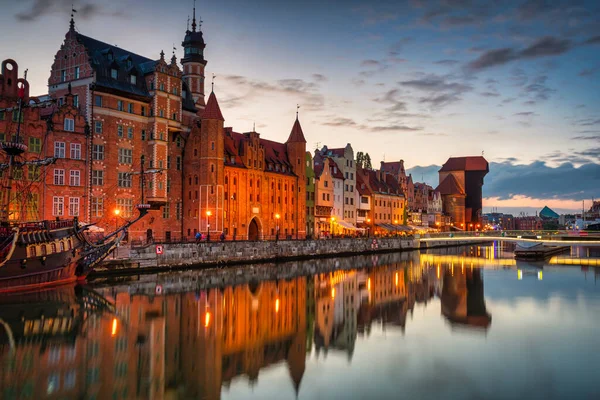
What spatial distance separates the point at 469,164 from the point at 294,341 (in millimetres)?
171063

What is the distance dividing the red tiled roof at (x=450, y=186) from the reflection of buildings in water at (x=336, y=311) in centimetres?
12101

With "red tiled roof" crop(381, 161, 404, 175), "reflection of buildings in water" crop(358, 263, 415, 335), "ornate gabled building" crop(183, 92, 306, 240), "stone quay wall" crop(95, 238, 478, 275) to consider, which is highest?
"red tiled roof" crop(381, 161, 404, 175)

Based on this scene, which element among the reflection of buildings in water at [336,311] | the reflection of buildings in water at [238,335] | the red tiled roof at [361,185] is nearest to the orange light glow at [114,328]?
the reflection of buildings in water at [238,335]

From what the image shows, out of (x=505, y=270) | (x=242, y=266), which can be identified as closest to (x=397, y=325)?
(x=242, y=266)

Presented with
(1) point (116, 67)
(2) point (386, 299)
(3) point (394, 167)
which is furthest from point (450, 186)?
(2) point (386, 299)

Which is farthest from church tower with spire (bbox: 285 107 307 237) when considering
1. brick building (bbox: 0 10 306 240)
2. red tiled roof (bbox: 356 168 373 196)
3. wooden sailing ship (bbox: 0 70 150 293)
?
wooden sailing ship (bbox: 0 70 150 293)

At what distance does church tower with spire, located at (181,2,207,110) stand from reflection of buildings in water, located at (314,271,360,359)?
3286 cm

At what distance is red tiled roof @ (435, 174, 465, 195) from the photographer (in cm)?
17100

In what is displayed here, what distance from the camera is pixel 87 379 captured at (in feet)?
65.0

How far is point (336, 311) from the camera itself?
3628 cm

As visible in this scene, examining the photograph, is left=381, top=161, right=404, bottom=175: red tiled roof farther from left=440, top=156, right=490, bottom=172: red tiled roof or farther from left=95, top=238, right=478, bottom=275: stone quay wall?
→ left=440, top=156, right=490, bottom=172: red tiled roof

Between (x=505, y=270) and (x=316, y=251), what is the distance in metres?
24.2

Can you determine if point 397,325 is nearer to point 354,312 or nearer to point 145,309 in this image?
point 354,312

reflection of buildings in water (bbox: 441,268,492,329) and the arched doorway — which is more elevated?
the arched doorway
